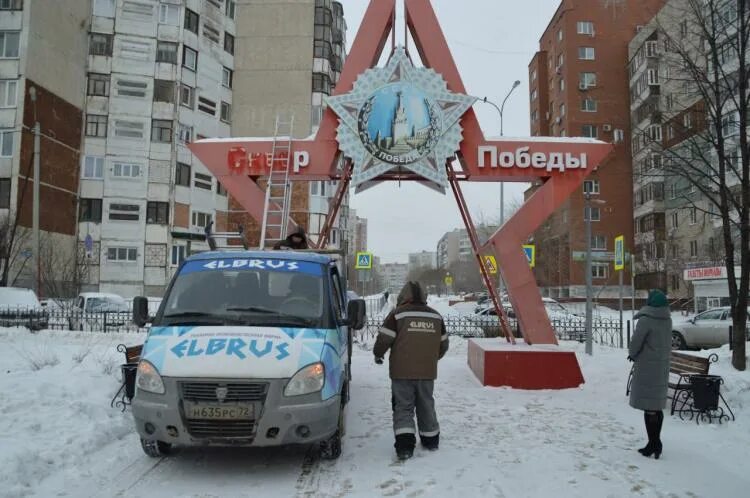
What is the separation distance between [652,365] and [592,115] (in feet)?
171

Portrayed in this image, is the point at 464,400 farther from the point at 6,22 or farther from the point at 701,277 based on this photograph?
the point at 6,22

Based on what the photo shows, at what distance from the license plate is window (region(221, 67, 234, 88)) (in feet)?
138

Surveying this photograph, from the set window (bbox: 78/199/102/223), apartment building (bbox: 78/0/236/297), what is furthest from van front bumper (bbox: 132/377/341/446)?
window (bbox: 78/199/102/223)

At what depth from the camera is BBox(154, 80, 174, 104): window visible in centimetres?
3956

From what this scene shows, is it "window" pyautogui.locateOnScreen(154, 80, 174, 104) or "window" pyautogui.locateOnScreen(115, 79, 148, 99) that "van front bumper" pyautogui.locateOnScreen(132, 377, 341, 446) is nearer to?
"window" pyautogui.locateOnScreen(154, 80, 174, 104)

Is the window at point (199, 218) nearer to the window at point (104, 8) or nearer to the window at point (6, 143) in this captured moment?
the window at point (6, 143)

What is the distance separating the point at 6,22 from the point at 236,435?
39095 millimetres

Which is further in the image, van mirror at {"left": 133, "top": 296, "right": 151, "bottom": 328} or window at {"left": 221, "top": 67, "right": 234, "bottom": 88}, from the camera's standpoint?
window at {"left": 221, "top": 67, "right": 234, "bottom": 88}

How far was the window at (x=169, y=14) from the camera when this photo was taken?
39.9 metres

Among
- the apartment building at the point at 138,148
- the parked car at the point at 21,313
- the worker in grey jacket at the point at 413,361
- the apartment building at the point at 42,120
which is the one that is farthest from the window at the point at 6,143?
the worker in grey jacket at the point at 413,361

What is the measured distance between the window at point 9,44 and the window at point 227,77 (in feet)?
43.8

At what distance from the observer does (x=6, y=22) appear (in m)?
34.5

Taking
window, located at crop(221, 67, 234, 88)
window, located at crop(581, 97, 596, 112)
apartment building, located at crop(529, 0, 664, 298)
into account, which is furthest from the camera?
window, located at crop(581, 97, 596, 112)

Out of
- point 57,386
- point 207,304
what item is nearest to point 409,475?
point 207,304
